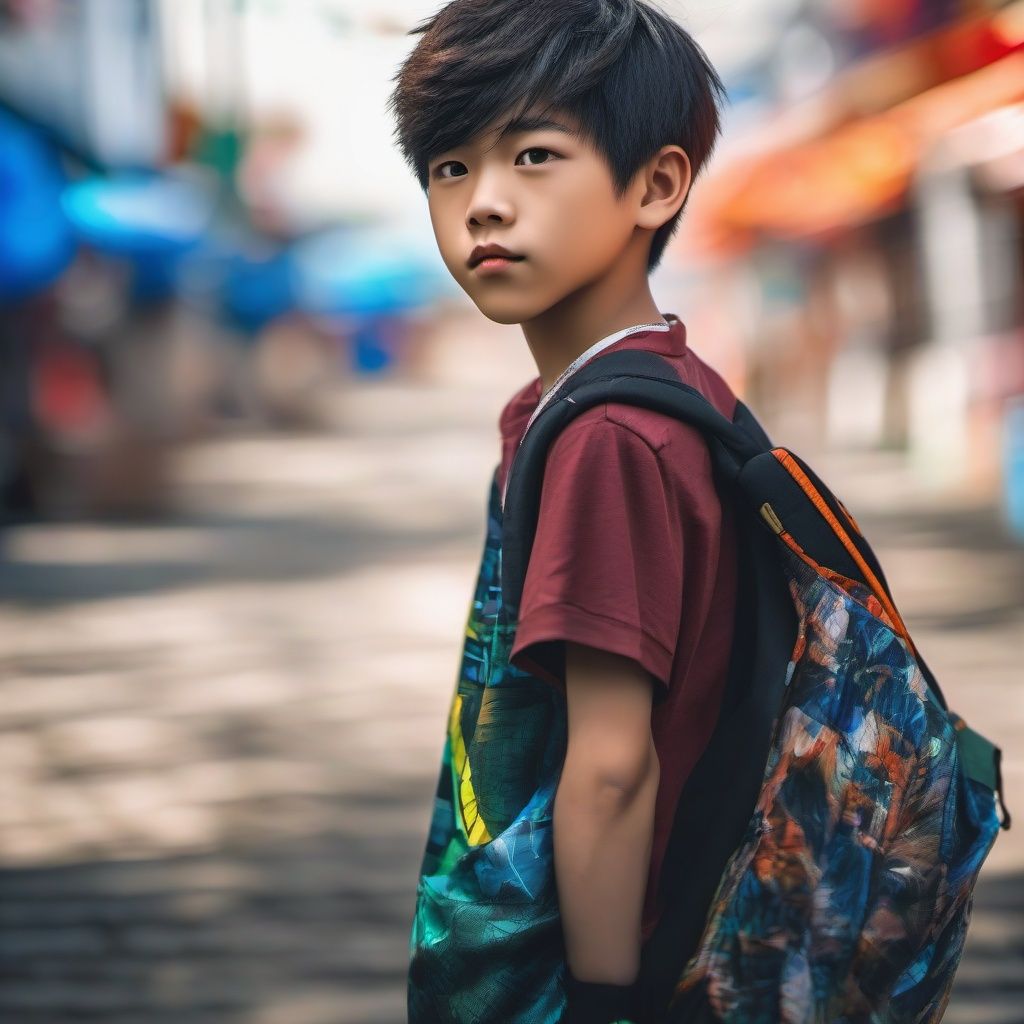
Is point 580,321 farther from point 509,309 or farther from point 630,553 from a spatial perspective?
point 630,553

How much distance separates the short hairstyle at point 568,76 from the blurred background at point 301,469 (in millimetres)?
125

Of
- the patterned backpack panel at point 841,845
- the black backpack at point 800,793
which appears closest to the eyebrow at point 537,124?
the black backpack at point 800,793

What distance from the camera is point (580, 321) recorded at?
1.50m

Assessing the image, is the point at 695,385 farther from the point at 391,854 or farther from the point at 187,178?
the point at 187,178

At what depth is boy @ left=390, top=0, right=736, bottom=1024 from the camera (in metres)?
1.32

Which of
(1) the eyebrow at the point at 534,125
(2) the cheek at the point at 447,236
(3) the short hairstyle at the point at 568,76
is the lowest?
(2) the cheek at the point at 447,236

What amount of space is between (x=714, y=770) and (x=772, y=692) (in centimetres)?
9

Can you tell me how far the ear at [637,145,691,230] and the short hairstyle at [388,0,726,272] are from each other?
0.04 feet

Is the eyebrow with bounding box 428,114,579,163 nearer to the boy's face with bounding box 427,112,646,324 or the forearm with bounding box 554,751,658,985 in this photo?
the boy's face with bounding box 427,112,646,324

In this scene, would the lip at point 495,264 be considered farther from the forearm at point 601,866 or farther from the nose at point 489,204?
the forearm at point 601,866

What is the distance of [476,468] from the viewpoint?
1669 cm

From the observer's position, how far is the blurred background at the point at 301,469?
3805 mm

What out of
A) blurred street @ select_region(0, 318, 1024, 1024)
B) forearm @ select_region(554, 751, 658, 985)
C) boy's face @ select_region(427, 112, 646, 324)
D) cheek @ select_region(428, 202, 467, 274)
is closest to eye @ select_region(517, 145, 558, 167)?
boy's face @ select_region(427, 112, 646, 324)

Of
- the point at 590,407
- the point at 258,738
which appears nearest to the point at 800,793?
the point at 590,407
